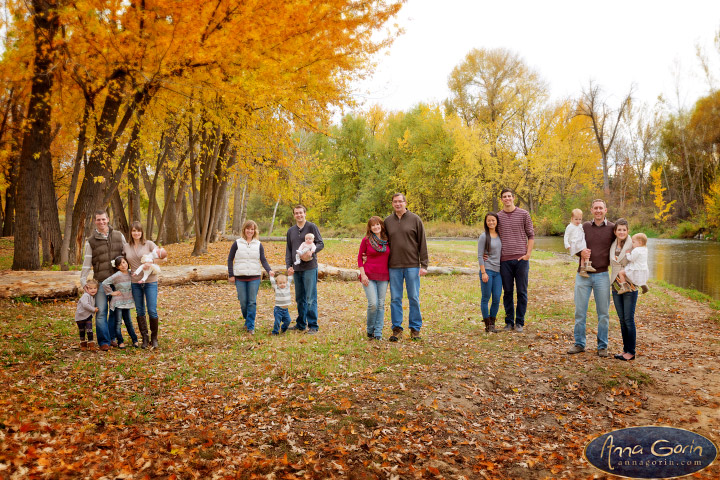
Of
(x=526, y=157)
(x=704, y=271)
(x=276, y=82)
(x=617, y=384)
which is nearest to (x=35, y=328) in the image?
(x=276, y=82)

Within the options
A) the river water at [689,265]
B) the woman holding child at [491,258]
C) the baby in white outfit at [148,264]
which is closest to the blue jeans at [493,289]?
the woman holding child at [491,258]

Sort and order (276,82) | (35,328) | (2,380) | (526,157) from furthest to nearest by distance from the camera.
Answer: (526,157) → (276,82) → (35,328) → (2,380)

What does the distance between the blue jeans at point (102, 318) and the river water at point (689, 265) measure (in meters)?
14.9

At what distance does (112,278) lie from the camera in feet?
21.6

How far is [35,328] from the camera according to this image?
300 inches

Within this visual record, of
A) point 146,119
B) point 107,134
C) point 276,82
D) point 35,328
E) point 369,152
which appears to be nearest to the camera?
point 35,328

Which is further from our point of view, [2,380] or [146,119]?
[146,119]

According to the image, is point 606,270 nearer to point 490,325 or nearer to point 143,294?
point 490,325

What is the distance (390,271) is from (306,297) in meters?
1.64

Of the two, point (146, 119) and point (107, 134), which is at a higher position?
point (146, 119)

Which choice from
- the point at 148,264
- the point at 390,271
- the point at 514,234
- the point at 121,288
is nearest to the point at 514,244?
the point at 514,234

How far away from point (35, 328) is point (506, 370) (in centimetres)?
751

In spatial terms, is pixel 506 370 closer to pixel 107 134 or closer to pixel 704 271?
pixel 107 134

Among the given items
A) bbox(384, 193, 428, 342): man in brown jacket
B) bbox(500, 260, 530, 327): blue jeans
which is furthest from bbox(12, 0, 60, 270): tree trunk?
bbox(500, 260, 530, 327): blue jeans
